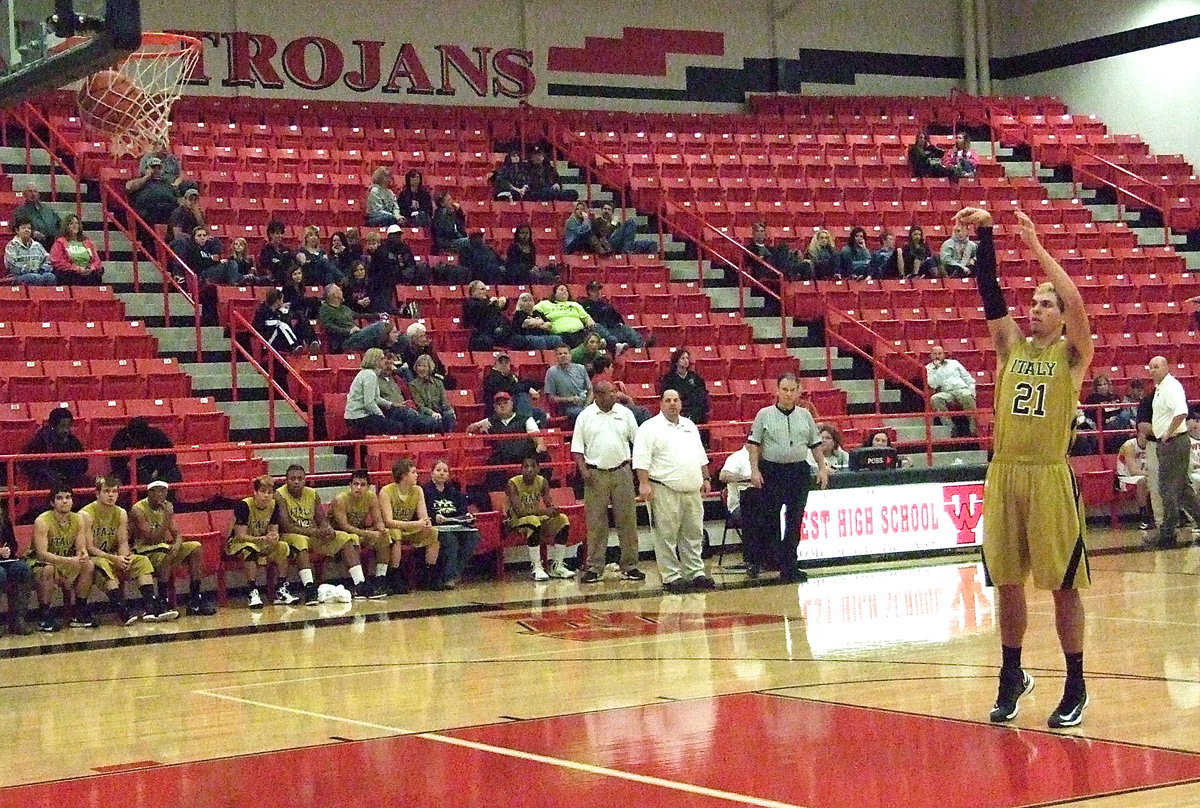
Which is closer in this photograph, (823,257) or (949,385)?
(949,385)

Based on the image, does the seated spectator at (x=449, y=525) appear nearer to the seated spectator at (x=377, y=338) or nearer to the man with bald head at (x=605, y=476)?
the man with bald head at (x=605, y=476)

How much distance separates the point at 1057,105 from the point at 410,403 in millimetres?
17684

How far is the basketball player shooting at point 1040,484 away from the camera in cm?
721

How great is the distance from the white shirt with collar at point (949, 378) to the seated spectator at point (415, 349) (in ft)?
19.0

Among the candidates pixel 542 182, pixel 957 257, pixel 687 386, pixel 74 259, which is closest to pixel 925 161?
pixel 957 257

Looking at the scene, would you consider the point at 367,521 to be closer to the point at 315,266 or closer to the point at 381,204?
the point at 315,266

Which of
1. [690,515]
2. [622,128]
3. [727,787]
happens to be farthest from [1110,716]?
[622,128]

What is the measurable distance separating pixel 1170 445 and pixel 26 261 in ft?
37.4

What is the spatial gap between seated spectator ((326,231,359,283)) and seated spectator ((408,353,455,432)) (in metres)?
2.26

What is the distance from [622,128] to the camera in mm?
26953

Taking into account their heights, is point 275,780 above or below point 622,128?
below

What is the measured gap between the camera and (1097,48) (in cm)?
3061

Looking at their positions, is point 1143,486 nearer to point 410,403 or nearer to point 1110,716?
point 410,403

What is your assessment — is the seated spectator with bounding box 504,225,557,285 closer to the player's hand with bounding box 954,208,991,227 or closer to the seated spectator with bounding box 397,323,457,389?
the seated spectator with bounding box 397,323,457,389
